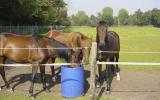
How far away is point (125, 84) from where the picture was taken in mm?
9609

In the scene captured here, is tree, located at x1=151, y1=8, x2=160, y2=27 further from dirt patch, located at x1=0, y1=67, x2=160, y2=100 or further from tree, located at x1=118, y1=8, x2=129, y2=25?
dirt patch, located at x1=0, y1=67, x2=160, y2=100

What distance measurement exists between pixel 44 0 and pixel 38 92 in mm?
44324

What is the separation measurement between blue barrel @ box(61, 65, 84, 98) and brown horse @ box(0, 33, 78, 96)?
42cm

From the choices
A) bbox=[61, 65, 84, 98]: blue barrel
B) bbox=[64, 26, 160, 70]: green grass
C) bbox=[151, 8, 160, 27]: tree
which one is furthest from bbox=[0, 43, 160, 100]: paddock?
bbox=[151, 8, 160, 27]: tree

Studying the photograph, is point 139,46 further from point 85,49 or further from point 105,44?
point 105,44

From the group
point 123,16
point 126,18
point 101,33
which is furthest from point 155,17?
point 101,33

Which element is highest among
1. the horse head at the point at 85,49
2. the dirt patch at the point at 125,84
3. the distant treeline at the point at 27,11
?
the distant treeline at the point at 27,11

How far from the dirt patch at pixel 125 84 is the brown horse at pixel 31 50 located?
963 millimetres

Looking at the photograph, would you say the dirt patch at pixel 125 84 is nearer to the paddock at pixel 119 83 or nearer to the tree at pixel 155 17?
the paddock at pixel 119 83

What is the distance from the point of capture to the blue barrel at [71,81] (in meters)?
7.84

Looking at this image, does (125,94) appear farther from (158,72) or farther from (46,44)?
(158,72)

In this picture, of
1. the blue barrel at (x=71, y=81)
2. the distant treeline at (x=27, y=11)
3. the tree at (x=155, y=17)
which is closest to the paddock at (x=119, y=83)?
the blue barrel at (x=71, y=81)

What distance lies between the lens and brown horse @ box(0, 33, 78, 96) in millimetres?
8078

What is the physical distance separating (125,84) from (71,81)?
7.93ft
